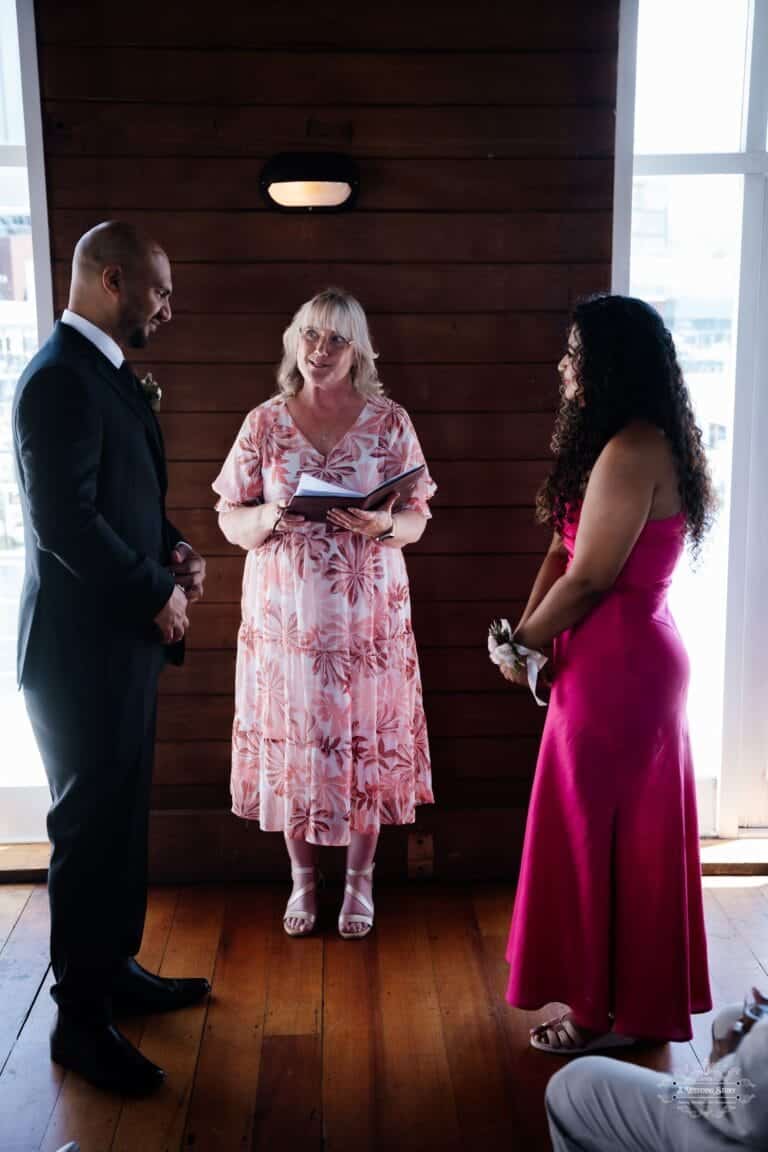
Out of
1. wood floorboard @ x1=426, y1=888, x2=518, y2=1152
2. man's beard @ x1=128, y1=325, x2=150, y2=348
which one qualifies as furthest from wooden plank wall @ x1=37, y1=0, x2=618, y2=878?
man's beard @ x1=128, y1=325, x2=150, y2=348

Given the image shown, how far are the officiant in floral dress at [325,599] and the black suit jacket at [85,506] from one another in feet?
1.67

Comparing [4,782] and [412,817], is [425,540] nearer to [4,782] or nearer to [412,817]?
[412,817]

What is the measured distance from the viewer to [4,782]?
10.8 feet

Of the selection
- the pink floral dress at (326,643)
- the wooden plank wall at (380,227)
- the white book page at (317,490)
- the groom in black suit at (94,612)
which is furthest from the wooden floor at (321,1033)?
the white book page at (317,490)

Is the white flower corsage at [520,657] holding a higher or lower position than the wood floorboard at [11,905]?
higher

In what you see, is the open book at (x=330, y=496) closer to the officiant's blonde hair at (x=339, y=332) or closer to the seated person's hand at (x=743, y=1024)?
the officiant's blonde hair at (x=339, y=332)

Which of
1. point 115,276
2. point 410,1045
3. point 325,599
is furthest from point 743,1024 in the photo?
point 115,276

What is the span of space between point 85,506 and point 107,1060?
44.6 inches

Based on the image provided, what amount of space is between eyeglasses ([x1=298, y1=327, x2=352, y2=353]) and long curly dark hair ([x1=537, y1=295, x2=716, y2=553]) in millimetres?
713

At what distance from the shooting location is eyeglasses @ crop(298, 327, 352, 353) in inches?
105

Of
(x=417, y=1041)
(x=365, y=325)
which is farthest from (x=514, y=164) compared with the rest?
(x=417, y=1041)

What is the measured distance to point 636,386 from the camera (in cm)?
211

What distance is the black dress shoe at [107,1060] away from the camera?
214cm

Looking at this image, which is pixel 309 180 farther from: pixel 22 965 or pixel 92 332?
pixel 22 965
